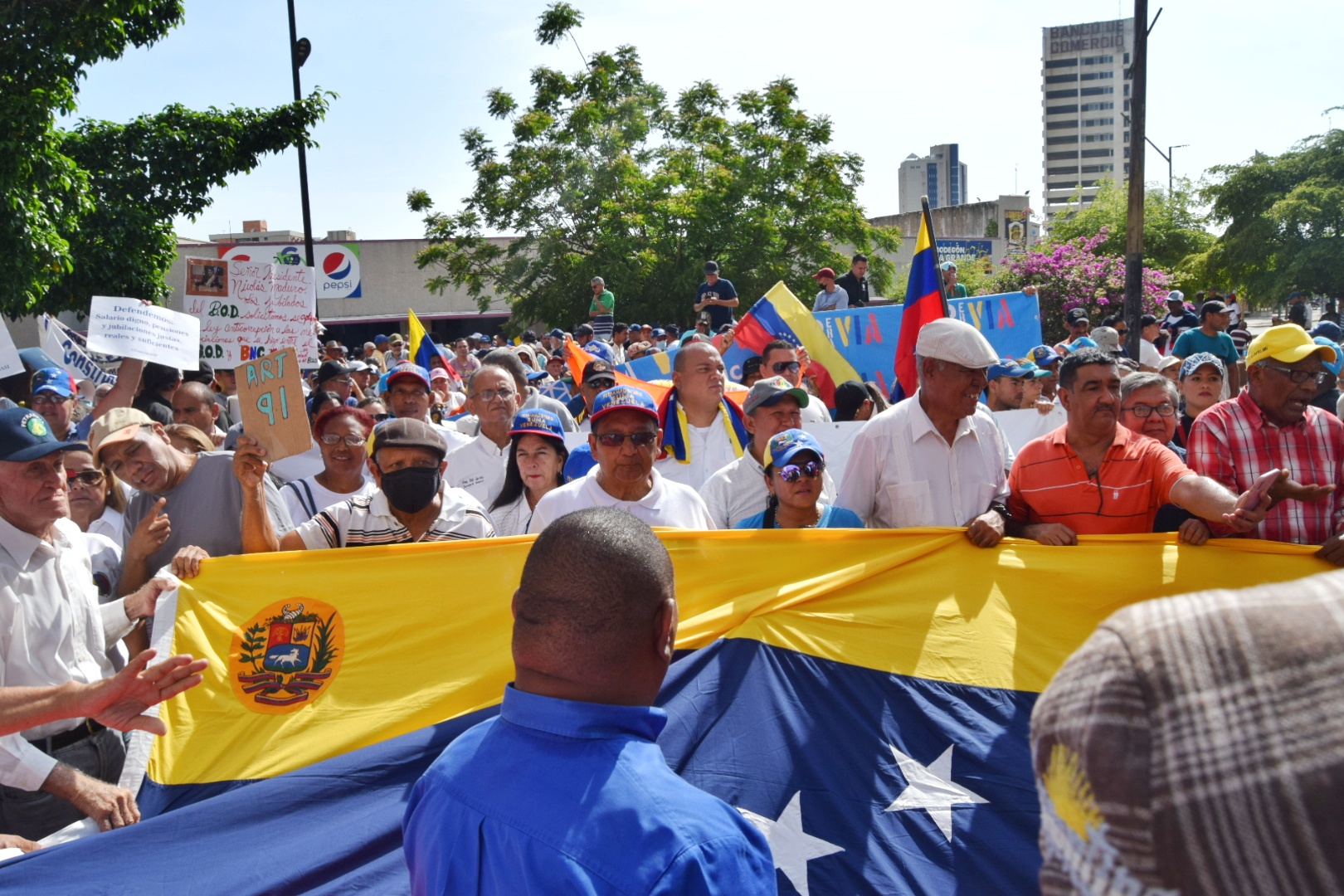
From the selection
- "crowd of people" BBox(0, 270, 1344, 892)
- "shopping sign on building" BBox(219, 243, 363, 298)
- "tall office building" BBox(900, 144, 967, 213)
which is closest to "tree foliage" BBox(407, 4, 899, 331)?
"shopping sign on building" BBox(219, 243, 363, 298)

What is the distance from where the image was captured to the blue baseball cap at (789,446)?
4.20 metres

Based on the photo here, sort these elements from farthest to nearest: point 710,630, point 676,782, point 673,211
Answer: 1. point 673,211
2. point 710,630
3. point 676,782

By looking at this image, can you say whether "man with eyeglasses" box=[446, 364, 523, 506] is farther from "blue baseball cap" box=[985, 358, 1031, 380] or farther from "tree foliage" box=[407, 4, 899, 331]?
"tree foliage" box=[407, 4, 899, 331]

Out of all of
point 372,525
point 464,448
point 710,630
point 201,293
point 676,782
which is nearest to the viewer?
point 676,782

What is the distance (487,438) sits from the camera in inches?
246

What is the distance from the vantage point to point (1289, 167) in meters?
39.5

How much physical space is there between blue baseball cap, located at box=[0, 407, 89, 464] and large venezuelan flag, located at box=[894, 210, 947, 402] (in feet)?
14.3

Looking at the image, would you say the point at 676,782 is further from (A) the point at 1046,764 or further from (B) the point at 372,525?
(B) the point at 372,525

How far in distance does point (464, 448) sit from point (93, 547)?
2109mm

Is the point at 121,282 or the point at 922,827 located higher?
the point at 121,282

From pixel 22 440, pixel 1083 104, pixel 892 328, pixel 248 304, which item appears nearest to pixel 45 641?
pixel 22 440

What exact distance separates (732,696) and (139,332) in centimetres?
611

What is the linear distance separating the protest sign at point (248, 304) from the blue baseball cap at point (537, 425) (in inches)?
145

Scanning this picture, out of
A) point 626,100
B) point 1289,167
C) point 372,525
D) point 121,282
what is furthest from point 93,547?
point 1289,167
